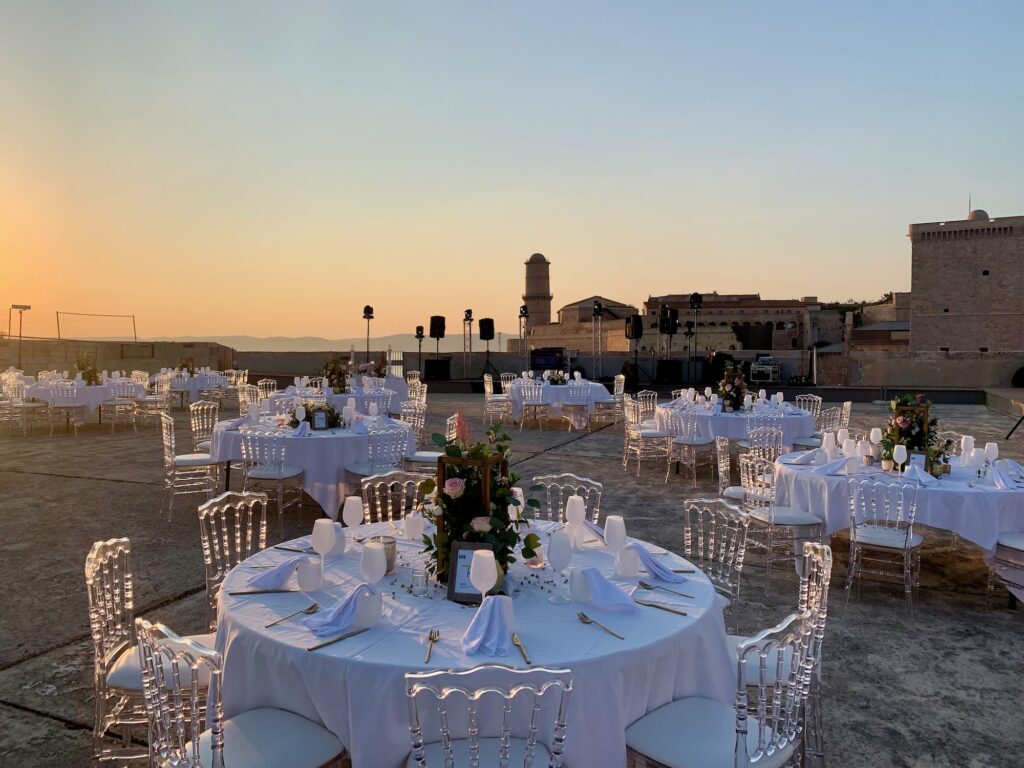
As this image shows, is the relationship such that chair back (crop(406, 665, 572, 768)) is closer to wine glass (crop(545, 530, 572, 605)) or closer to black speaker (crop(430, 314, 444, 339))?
wine glass (crop(545, 530, 572, 605))

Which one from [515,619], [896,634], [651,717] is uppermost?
[515,619]

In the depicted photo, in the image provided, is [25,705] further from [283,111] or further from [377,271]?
[377,271]

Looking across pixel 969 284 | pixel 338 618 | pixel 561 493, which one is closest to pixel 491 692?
pixel 338 618

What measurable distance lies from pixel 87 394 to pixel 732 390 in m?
10.5

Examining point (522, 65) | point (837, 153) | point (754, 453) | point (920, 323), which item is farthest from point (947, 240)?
point (754, 453)

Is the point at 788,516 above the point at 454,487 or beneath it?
beneath

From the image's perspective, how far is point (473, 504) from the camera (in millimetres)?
2273

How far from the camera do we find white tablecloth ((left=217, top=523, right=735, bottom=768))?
1.77 m

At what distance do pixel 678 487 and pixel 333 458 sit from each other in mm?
3736

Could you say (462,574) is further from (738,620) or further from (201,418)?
(201,418)

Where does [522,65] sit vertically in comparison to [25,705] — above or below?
above

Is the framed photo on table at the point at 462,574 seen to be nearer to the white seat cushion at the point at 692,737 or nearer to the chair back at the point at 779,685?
the white seat cushion at the point at 692,737

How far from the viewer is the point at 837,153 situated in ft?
40.7

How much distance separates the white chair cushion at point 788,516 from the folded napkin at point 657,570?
234 cm
